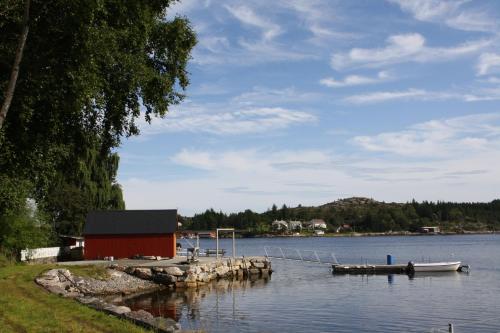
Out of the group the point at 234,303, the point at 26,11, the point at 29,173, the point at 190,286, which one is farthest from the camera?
the point at 190,286

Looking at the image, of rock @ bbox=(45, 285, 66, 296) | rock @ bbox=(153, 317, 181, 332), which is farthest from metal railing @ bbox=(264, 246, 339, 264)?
rock @ bbox=(153, 317, 181, 332)

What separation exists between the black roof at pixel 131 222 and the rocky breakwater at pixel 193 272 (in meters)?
5.63

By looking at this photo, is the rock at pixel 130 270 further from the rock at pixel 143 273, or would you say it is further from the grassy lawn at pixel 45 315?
the grassy lawn at pixel 45 315

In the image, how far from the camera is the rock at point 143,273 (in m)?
39.2

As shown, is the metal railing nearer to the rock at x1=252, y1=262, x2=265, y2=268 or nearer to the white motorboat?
the white motorboat

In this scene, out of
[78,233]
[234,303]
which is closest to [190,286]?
[234,303]

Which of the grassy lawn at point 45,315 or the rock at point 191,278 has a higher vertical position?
the grassy lawn at point 45,315

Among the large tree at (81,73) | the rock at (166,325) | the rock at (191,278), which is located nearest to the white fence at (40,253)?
the rock at (191,278)

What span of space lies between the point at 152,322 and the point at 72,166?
24.9ft

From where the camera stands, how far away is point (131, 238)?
1896 inches

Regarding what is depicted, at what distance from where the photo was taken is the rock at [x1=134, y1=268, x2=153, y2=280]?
129ft

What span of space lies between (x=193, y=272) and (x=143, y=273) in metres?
3.90

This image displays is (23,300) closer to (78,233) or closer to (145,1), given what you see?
(145,1)

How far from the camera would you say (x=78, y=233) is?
6869 centimetres
